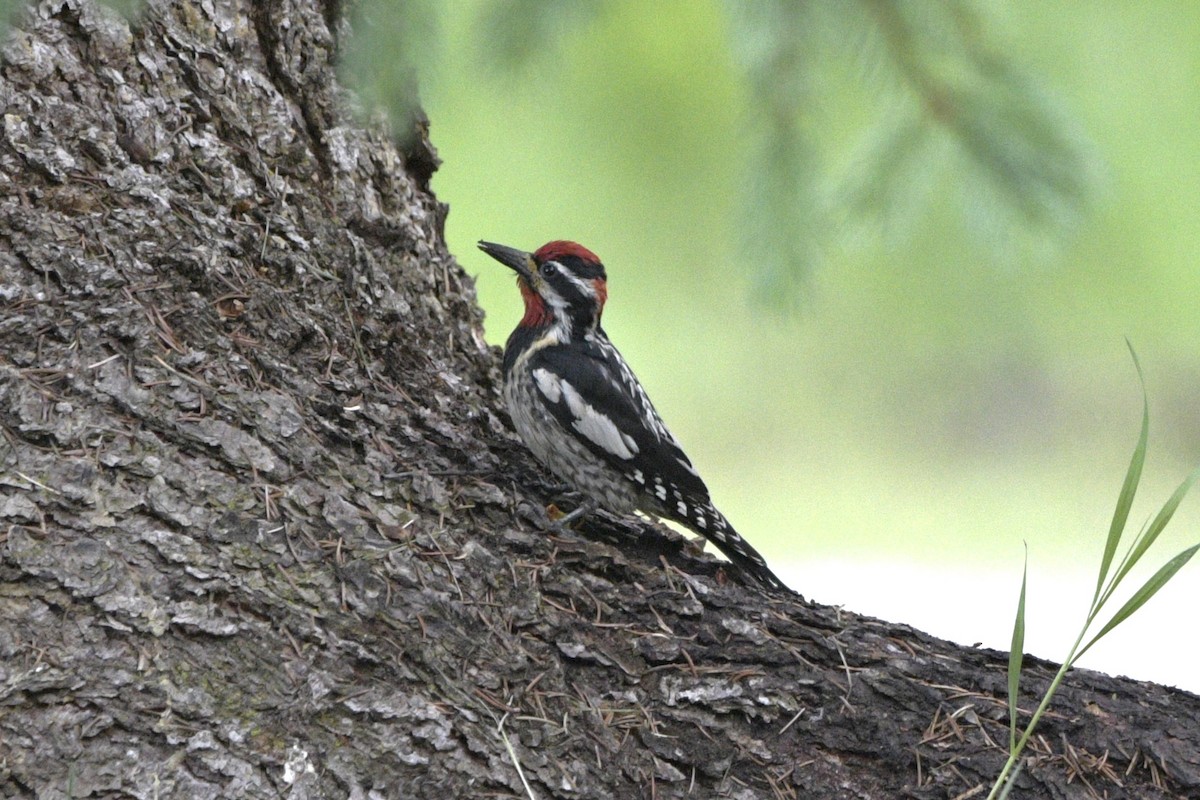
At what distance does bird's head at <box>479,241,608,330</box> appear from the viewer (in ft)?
11.7

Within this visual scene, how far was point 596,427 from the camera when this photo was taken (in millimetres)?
A: 3318

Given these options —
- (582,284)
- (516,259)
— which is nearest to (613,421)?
(582,284)

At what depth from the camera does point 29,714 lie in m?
1.90

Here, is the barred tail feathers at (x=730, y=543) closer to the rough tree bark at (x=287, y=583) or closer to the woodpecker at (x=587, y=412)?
the woodpecker at (x=587, y=412)

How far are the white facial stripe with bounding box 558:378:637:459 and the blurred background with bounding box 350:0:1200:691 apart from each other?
514 millimetres

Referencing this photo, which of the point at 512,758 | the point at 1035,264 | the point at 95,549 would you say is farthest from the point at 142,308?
the point at 1035,264

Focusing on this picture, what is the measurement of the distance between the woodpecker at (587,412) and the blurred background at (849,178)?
0.97 ft

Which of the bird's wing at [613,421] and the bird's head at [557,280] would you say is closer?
the bird's wing at [613,421]

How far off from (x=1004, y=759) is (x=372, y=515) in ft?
4.34

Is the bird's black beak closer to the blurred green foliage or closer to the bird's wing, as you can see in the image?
the bird's wing

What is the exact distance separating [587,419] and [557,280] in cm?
54

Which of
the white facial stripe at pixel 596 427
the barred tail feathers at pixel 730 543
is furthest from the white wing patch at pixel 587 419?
the barred tail feathers at pixel 730 543

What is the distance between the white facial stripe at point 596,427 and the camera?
10.8 ft

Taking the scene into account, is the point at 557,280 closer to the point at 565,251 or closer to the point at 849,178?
the point at 565,251
